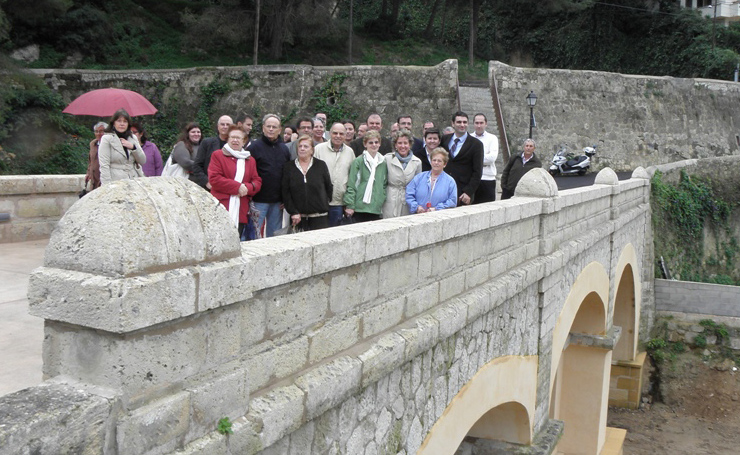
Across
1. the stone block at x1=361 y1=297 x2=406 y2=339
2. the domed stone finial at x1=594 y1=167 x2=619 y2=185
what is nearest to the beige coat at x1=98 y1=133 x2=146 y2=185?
the stone block at x1=361 y1=297 x2=406 y2=339

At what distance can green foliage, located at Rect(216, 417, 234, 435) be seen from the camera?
2.66 metres

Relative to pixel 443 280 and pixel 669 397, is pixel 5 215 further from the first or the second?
pixel 669 397

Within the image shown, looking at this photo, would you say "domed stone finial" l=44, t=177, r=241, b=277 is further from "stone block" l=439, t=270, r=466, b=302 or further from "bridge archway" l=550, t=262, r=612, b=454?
"bridge archway" l=550, t=262, r=612, b=454

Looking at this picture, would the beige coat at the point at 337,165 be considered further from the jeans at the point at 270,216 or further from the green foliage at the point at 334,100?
the green foliage at the point at 334,100

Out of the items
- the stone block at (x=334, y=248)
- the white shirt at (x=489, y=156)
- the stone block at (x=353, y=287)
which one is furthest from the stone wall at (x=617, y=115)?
the stone block at (x=334, y=248)

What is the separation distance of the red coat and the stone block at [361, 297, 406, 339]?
2301mm

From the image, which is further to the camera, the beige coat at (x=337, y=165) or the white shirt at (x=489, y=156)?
the white shirt at (x=489, y=156)

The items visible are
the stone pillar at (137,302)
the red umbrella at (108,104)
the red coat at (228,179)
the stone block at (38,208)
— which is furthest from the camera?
the red umbrella at (108,104)

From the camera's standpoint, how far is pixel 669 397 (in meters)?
17.7

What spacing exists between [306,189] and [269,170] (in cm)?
40

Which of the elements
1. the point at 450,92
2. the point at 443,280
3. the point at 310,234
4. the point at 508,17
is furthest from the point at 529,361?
the point at 508,17

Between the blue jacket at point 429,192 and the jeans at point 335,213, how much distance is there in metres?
0.63

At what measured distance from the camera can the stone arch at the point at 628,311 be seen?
16.3 meters

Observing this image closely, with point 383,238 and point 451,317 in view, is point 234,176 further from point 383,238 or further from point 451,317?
point 383,238
